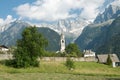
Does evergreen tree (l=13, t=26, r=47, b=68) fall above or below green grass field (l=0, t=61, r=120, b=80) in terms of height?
above

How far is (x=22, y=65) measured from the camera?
9675cm

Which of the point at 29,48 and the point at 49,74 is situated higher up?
the point at 29,48

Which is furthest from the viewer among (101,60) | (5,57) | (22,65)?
(101,60)

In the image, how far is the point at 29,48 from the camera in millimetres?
102625

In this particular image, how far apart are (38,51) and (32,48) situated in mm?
2201

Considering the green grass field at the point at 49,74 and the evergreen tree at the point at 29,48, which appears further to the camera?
the evergreen tree at the point at 29,48

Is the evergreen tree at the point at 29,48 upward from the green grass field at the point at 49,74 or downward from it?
upward

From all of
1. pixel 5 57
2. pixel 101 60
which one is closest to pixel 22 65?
pixel 5 57

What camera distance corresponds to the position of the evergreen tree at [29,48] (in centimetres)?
9806

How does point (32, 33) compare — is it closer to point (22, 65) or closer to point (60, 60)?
point (22, 65)

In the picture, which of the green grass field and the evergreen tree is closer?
the green grass field

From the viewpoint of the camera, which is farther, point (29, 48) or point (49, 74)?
point (29, 48)

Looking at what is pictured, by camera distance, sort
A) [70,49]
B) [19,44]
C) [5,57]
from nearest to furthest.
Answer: [19,44] < [5,57] < [70,49]

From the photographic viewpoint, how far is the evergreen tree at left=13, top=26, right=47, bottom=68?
322 ft
